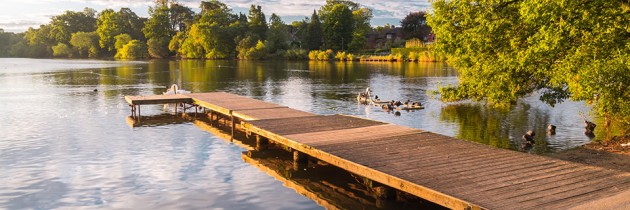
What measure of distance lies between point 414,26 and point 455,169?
133m

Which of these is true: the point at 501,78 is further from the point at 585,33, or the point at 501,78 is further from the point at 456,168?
the point at 456,168

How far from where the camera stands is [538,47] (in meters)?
17.8

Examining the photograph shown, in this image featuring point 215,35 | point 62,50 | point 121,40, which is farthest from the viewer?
point 62,50

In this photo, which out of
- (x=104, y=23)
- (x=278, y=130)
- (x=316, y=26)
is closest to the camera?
(x=278, y=130)

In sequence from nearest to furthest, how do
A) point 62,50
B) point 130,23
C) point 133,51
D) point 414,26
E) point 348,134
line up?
point 348,134 < point 414,26 < point 133,51 < point 62,50 < point 130,23

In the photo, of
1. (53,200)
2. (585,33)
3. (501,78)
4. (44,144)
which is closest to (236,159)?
(53,200)

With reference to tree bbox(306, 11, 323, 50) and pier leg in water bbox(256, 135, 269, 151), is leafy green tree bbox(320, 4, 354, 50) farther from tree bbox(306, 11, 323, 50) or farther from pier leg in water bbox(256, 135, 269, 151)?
pier leg in water bbox(256, 135, 269, 151)

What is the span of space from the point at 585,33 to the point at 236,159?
1352 cm

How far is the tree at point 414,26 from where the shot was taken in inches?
5546

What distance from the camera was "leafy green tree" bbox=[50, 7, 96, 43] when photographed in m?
182

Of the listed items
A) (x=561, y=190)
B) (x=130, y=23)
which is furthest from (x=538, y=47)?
(x=130, y=23)

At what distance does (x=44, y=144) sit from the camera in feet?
77.6

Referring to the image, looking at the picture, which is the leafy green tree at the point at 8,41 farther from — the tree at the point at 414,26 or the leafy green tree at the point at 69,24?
the tree at the point at 414,26

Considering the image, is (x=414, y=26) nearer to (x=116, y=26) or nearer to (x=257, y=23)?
(x=257, y=23)
